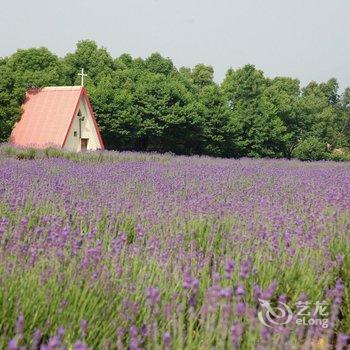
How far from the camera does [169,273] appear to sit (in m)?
2.66

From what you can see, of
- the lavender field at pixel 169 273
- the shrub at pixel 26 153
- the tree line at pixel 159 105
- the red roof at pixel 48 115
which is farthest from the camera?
the tree line at pixel 159 105

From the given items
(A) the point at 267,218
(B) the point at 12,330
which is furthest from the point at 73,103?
(B) the point at 12,330

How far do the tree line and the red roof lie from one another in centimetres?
60

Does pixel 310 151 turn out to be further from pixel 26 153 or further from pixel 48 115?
pixel 26 153

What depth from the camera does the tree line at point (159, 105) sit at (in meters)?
29.0

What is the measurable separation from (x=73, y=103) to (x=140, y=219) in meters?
21.4

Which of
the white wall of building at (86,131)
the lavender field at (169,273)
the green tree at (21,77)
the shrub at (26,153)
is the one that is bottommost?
the lavender field at (169,273)

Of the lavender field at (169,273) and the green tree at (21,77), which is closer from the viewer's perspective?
the lavender field at (169,273)

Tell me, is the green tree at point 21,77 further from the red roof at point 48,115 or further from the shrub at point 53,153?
the shrub at point 53,153

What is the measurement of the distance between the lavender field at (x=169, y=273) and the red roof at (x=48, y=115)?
1916 centimetres

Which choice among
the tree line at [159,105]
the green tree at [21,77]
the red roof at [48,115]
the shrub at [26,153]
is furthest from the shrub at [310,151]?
the shrub at [26,153]

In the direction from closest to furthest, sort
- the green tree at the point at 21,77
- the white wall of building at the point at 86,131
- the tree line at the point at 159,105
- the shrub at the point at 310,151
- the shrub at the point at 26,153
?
the shrub at the point at 26,153
the white wall of building at the point at 86,131
the green tree at the point at 21,77
the tree line at the point at 159,105
the shrub at the point at 310,151

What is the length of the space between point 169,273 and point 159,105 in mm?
28206

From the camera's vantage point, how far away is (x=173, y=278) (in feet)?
8.61
